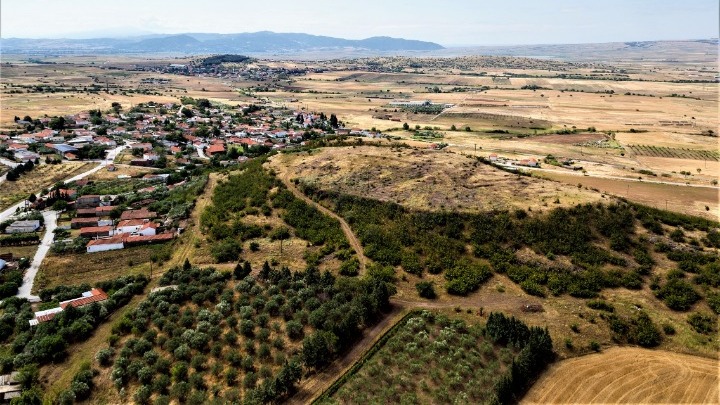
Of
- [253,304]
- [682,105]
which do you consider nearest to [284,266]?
[253,304]

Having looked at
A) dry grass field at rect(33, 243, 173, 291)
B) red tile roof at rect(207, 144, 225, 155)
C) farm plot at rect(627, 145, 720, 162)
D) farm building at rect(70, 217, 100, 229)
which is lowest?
dry grass field at rect(33, 243, 173, 291)

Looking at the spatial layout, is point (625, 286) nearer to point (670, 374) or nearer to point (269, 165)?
point (670, 374)

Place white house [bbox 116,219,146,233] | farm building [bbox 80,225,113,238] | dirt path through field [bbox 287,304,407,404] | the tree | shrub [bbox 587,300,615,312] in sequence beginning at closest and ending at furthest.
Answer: dirt path through field [bbox 287,304,407,404], the tree, shrub [bbox 587,300,615,312], farm building [bbox 80,225,113,238], white house [bbox 116,219,146,233]

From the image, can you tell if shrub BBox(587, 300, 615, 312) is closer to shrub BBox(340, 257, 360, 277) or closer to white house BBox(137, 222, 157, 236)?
shrub BBox(340, 257, 360, 277)

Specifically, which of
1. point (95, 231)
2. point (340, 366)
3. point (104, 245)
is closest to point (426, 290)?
point (340, 366)

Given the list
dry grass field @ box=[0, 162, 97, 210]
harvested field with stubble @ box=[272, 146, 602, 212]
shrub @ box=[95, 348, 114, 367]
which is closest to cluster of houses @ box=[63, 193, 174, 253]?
dry grass field @ box=[0, 162, 97, 210]
